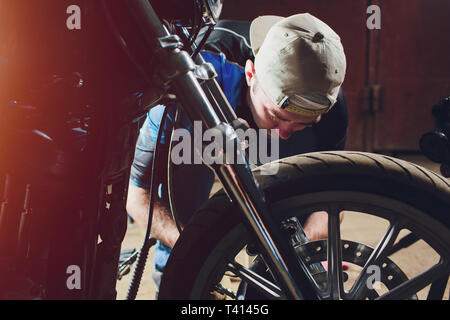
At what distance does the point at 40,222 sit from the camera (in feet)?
2.01

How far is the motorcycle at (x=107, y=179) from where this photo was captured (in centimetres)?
57

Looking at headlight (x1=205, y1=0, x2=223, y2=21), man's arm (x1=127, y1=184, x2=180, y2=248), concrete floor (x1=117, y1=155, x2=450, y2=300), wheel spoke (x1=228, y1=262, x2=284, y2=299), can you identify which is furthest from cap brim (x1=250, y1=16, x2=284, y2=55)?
concrete floor (x1=117, y1=155, x2=450, y2=300)

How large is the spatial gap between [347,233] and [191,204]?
0.99 meters

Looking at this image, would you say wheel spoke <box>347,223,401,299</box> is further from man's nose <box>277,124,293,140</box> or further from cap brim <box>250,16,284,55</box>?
cap brim <box>250,16,284,55</box>

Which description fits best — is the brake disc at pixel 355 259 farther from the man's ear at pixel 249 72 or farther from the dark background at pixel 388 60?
the dark background at pixel 388 60

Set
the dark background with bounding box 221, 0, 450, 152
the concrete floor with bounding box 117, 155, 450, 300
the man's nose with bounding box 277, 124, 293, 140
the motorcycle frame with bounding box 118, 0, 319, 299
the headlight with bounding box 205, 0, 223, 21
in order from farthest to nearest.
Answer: the dark background with bounding box 221, 0, 450, 152 < the concrete floor with bounding box 117, 155, 450, 300 < the man's nose with bounding box 277, 124, 293, 140 < the headlight with bounding box 205, 0, 223, 21 < the motorcycle frame with bounding box 118, 0, 319, 299

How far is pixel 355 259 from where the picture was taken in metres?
0.73

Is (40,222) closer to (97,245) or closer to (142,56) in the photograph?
(97,245)

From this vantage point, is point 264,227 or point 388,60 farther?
point 388,60

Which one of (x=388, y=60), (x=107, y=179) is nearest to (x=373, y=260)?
(x=107, y=179)

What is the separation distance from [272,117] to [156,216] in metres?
0.45

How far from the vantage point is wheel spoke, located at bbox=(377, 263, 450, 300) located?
1.96 ft

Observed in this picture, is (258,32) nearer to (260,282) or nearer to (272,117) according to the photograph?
(272,117)
